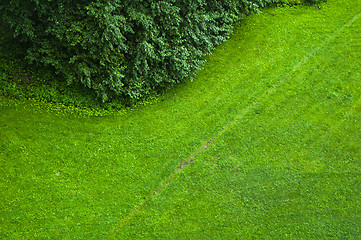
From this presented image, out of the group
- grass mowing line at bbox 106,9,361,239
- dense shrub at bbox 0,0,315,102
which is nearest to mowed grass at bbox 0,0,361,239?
grass mowing line at bbox 106,9,361,239

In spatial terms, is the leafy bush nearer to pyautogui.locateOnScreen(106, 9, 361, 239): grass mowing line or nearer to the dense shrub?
the dense shrub

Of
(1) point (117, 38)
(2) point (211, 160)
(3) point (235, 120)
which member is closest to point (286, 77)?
(3) point (235, 120)

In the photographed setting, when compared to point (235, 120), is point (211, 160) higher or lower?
lower

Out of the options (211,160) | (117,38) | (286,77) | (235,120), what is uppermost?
(117,38)

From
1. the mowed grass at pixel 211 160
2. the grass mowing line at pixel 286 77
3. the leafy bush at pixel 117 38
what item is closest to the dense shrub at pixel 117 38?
the leafy bush at pixel 117 38

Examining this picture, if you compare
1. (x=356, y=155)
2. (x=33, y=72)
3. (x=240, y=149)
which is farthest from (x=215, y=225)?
(x=33, y=72)

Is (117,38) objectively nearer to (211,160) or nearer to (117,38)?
(117,38)
